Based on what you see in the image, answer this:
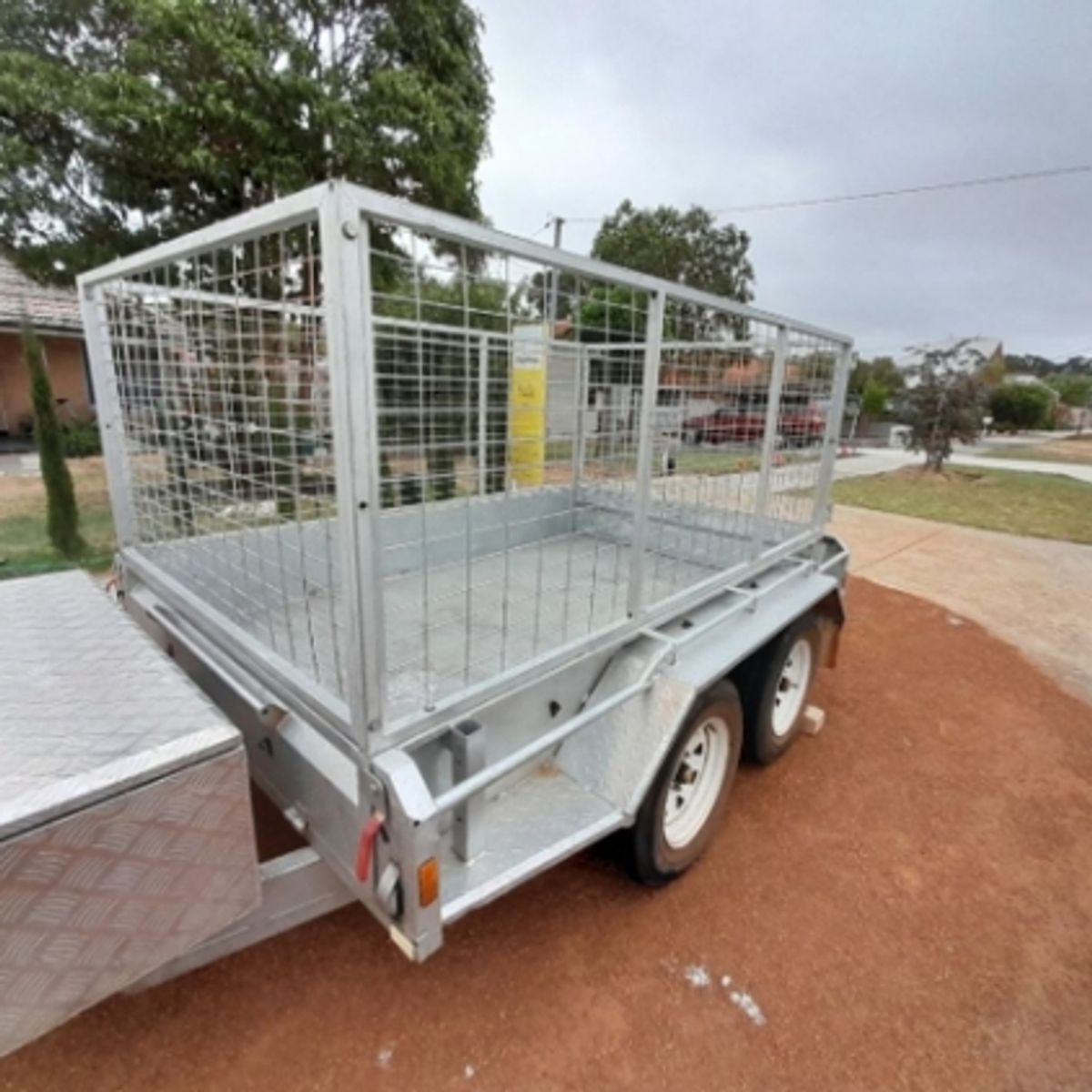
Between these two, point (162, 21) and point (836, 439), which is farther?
point (162, 21)

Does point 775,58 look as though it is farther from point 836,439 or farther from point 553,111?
point 836,439

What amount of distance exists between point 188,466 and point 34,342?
467 centimetres

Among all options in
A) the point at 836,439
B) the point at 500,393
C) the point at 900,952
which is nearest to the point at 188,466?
the point at 500,393

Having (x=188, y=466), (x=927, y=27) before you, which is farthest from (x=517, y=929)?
(x=927, y=27)

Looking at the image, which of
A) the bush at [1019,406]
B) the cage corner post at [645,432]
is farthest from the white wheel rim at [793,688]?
the bush at [1019,406]

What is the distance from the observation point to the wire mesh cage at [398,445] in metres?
1.21

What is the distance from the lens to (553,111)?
932cm

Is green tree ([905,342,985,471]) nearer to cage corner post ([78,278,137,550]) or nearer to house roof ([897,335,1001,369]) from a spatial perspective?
house roof ([897,335,1001,369])

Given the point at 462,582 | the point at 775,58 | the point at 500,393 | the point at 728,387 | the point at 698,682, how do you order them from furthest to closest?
the point at 775,58, the point at 500,393, the point at 462,582, the point at 728,387, the point at 698,682

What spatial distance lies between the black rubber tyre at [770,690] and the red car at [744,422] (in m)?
0.93

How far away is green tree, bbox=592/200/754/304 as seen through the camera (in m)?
22.9

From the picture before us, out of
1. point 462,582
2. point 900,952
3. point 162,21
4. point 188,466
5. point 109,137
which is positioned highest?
point 162,21

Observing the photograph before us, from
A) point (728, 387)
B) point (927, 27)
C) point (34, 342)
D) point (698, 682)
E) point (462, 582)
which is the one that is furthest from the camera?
point (927, 27)

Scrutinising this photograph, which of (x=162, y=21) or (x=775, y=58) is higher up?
(x=775, y=58)
